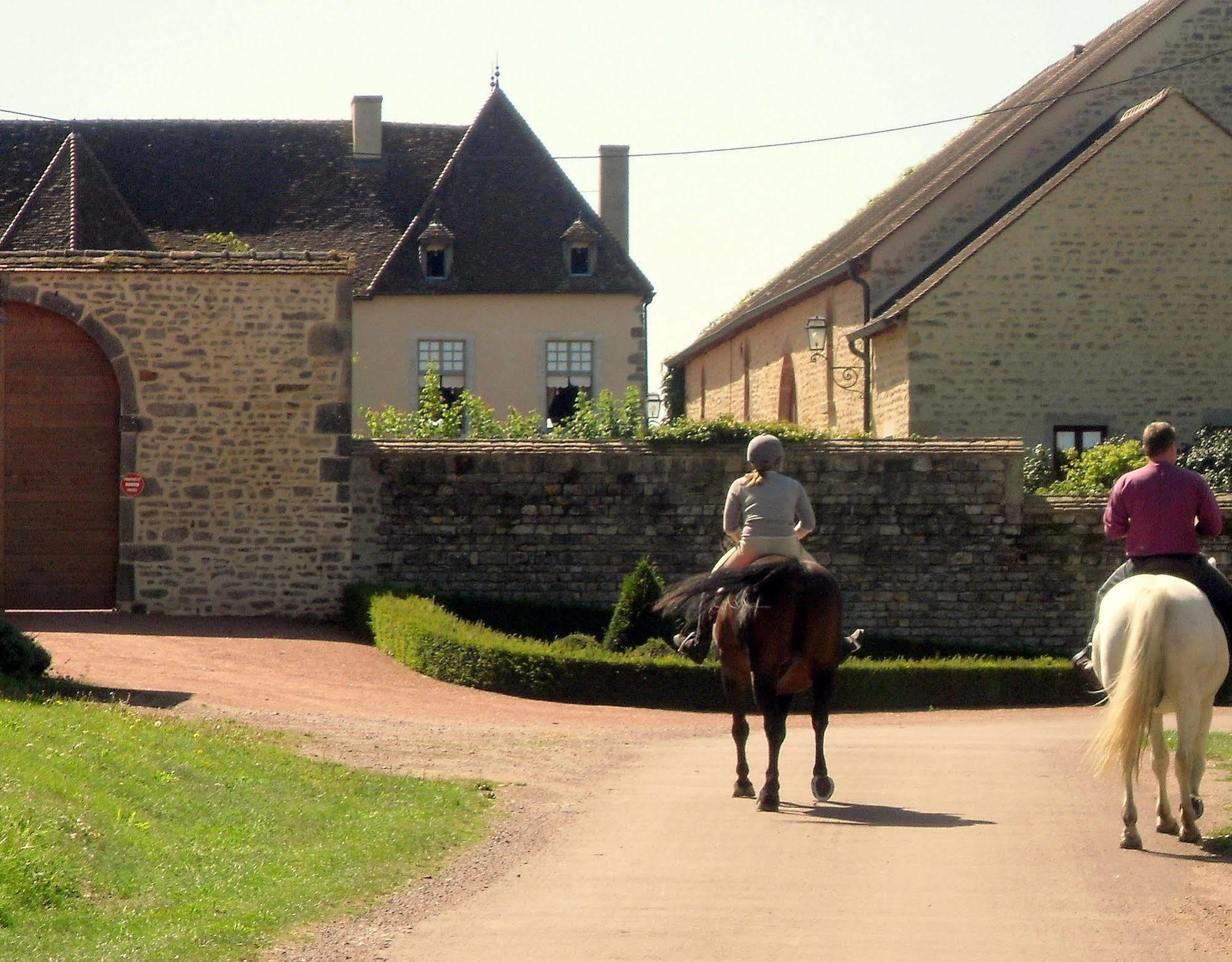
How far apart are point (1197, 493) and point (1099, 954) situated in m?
3.35

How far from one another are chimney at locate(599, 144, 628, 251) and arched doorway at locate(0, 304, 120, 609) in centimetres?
1951

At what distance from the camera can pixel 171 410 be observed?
798 inches

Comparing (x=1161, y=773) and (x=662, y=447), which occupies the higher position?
(x=662, y=447)

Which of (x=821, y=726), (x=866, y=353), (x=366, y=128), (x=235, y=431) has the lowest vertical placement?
(x=821, y=726)

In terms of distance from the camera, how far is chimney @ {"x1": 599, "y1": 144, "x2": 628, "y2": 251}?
1516 inches

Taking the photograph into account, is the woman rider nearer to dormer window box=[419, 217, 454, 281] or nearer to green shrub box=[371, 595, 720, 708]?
green shrub box=[371, 595, 720, 708]

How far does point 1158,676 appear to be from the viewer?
778 centimetres

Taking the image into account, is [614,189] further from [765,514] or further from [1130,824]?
[1130,824]

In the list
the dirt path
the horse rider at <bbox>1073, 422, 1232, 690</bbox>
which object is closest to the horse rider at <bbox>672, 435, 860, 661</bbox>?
the dirt path

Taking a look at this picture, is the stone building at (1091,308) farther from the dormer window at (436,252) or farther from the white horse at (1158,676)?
the white horse at (1158,676)

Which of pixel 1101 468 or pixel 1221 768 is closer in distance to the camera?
pixel 1221 768

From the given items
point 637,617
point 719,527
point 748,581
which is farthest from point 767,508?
point 719,527

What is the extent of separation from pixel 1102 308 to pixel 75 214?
17771mm

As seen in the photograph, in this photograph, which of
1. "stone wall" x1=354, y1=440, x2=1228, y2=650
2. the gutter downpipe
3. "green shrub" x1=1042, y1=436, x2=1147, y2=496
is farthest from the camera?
the gutter downpipe
